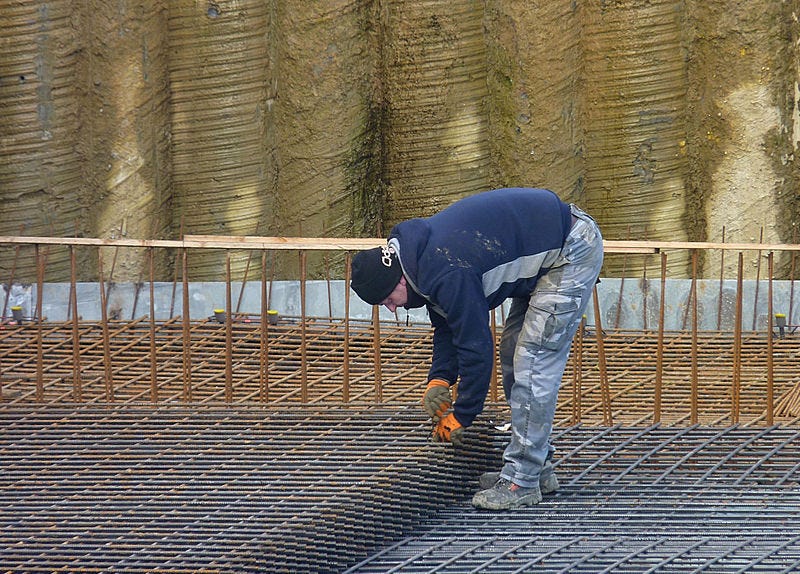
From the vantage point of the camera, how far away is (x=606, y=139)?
33.3 feet

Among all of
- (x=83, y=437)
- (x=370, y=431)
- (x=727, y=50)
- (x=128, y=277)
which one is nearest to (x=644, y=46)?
(x=727, y=50)

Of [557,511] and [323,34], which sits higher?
[323,34]

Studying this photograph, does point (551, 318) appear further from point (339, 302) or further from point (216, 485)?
point (339, 302)

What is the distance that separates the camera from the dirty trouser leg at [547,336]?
16.7 feet

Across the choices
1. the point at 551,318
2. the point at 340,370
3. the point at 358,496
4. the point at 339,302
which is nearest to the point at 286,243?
the point at 340,370

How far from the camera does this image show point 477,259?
4.89 m

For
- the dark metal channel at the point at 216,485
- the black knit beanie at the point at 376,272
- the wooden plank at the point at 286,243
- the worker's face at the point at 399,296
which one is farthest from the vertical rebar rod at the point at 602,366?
the black knit beanie at the point at 376,272

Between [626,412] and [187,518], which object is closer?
[187,518]

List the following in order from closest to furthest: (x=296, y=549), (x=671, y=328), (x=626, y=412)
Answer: (x=296, y=549), (x=626, y=412), (x=671, y=328)

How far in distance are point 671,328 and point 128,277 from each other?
4.38 meters

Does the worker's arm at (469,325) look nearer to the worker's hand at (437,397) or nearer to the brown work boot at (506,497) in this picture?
the worker's hand at (437,397)

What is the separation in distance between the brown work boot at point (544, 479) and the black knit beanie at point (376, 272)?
1.13m

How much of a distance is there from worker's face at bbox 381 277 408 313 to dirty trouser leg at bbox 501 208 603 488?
0.55 meters

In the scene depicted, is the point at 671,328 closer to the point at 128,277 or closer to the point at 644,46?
the point at 644,46
